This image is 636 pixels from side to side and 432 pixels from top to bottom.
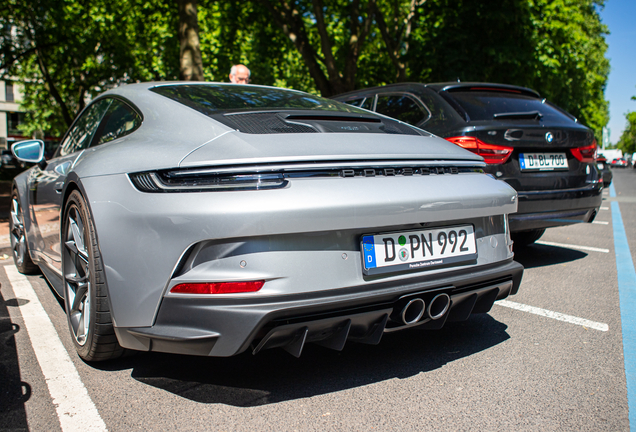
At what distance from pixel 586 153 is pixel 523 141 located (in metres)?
0.81

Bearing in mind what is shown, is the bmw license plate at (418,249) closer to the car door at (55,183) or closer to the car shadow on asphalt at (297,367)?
the car shadow on asphalt at (297,367)

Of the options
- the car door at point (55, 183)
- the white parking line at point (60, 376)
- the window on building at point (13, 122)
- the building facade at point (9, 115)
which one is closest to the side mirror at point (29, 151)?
the car door at point (55, 183)

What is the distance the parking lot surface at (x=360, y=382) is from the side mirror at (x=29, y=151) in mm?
1013

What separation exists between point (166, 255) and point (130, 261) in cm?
20

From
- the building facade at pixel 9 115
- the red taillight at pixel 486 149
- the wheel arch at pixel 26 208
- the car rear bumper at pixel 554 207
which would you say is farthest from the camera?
the building facade at pixel 9 115

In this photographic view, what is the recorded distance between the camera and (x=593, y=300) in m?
3.62

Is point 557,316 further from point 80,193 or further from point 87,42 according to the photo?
point 87,42

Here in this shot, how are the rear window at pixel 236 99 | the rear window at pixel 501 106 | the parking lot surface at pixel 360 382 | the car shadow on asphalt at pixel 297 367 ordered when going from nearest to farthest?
the parking lot surface at pixel 360 382
the car shadow on asphalt at pixel 297 367
the rear window at pixel 236 99
the rear window at pixel 501 106

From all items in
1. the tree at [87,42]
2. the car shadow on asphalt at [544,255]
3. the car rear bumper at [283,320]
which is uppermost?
the tree at [87,42]

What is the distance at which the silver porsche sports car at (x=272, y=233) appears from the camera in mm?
1873

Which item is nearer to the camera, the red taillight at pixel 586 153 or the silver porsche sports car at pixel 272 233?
the silver porsche sports car at pixel 272 233

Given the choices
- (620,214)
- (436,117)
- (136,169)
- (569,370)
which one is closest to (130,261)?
(136,169)

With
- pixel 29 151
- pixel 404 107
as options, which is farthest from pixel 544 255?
pixel 29 151

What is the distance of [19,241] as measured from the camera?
4422mm
